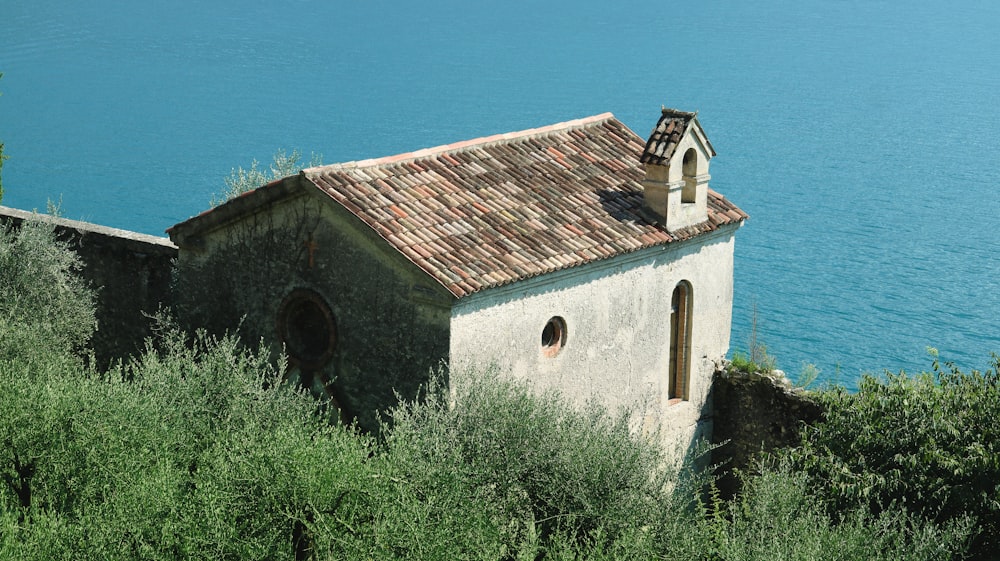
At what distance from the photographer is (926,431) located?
14.8 metres

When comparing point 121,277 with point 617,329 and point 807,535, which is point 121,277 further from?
point 807,535

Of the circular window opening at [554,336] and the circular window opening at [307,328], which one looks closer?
the circular window opening at [307,328]

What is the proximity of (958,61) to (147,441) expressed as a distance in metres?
76.7

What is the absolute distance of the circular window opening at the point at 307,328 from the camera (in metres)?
15.7

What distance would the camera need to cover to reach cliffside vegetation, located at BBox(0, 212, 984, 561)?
428 inches

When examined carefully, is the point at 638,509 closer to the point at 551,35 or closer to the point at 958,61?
the point at 958,61

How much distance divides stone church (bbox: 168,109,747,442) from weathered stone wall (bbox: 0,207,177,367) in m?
1.75

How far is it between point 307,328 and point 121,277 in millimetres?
4666

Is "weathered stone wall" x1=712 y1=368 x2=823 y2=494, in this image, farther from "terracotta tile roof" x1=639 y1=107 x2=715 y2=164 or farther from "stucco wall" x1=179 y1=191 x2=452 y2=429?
"stucco wall" x1=179 y1=191 x2=452 y2=429

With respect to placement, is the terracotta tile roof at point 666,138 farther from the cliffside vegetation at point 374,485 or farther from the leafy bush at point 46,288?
the leafy bush at point 46,288

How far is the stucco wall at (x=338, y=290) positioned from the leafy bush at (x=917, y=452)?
503cm

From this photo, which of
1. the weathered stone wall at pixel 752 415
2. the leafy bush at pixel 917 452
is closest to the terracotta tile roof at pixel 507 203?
the weathered stone wall at pixel 752 415

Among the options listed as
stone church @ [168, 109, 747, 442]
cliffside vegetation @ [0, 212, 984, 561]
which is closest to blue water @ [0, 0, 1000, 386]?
stone church @ [168, 109, 747, 442]

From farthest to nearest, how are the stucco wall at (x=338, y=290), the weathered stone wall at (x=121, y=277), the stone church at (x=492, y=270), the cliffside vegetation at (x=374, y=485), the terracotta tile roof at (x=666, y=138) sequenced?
the weathered stone wall at (x=121, y=277), the terracotta tile roof at (x=666, y=138), the stone church at (x=492, y=270), the stucco wall at (x=338, y=290), the cliffside vegetation at (x=374, y=485)
